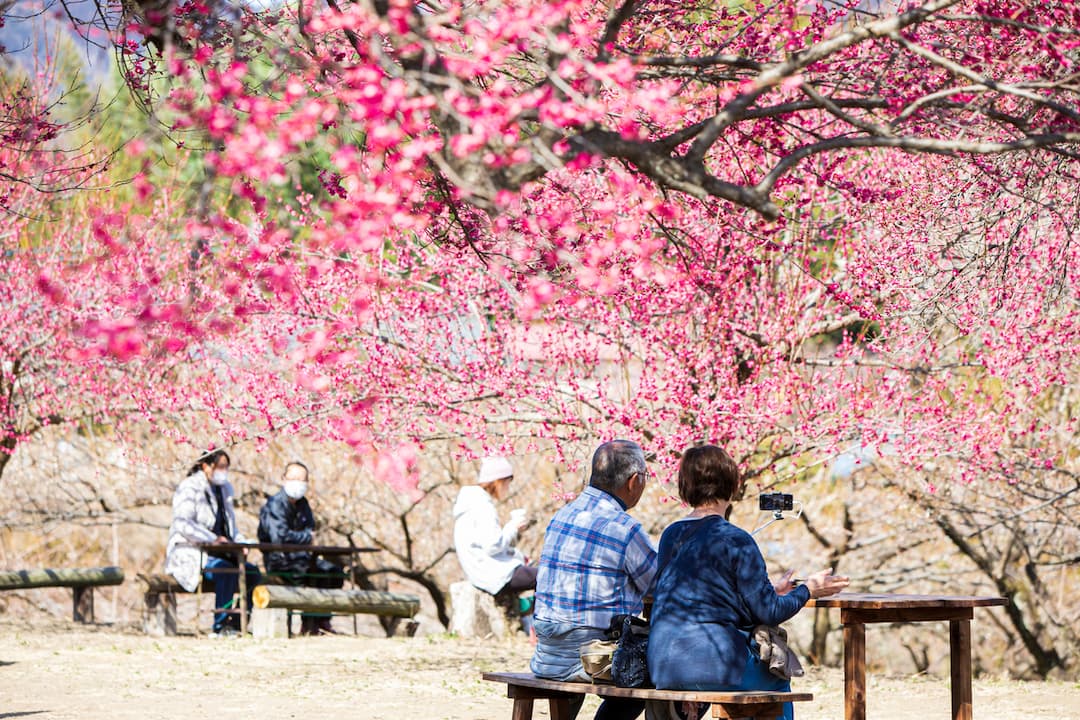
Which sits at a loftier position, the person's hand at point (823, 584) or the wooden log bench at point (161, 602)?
the person's hand at point (823, 584)

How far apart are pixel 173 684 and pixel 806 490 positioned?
7.68 metres

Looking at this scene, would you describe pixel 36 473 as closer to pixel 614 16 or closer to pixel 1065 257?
pixel 1065 257

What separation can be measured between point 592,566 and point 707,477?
0.60 metres

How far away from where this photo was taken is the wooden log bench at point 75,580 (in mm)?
12672

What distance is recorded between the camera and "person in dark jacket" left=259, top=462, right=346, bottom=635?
470 inches

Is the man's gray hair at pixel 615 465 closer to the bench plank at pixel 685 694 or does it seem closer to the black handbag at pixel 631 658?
the black handbag at pixel 631 658

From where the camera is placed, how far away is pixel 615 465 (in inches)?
210

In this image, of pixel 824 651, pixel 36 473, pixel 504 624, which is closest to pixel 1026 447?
pixel 824 651

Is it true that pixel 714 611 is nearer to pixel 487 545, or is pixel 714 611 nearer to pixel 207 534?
pixel 487 545

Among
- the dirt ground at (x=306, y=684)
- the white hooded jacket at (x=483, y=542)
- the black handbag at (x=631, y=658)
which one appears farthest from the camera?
the white hooded jacket at (x=483, y=542)

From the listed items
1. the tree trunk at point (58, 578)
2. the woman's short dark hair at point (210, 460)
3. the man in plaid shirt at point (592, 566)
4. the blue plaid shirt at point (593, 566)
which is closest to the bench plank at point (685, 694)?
the man in plaid shirt at point (592, 566)

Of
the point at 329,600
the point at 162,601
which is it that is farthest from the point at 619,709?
the point at 162,601

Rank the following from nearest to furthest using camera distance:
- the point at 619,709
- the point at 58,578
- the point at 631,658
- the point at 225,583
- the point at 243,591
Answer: the point at 631,658 < the point at 619,709 < the point at 243,591 < the point at 225,583 < the point at 58,578

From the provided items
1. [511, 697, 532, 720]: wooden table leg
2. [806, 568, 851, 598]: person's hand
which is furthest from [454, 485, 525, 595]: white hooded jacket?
[806, 568, 851, 598]: person's hand
